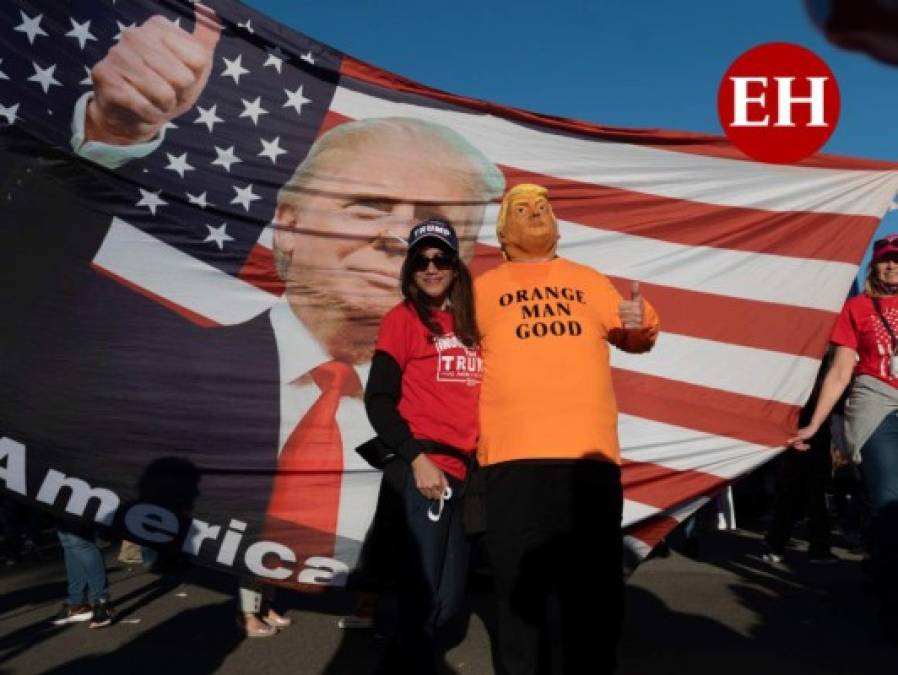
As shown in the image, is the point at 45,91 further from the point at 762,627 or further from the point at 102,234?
the point at 762,627

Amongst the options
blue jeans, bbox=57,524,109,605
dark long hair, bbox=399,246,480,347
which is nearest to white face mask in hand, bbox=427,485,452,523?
dark long hair, bbox=399,246,480,347

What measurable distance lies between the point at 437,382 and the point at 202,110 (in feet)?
6.57

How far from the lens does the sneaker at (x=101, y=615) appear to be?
4.45 meters

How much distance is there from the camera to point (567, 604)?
8.63 ft

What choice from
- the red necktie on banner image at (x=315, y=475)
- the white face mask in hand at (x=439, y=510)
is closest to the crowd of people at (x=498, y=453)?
the white face mask in hand at (x=439, y=510)

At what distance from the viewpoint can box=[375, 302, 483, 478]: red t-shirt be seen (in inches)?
116

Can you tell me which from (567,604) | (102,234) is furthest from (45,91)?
(567,604)

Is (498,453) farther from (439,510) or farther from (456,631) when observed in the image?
(456,631)

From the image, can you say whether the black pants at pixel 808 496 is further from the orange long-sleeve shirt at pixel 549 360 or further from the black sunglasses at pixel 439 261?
Answer: the black sunglasses at pixel 439 261

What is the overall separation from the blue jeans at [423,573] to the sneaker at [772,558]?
437 centimetres

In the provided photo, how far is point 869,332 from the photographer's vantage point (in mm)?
4121

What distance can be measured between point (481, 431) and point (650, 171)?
83.0 inches

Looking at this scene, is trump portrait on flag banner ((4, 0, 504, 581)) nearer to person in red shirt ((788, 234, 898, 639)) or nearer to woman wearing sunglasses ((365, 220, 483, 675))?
woman wearing sunglasses ((365, 220, 483, 675))

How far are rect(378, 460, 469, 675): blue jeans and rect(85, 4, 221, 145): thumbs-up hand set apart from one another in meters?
2.17
